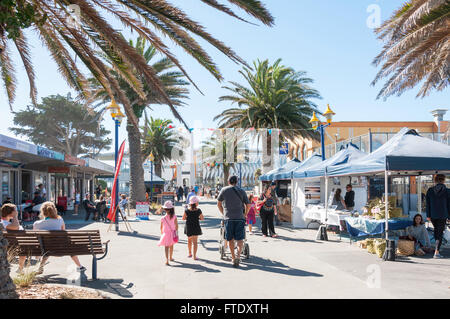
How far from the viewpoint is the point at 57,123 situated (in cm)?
4619

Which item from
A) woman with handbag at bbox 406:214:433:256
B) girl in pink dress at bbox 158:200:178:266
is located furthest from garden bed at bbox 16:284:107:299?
woman with handbag at bbox 406:214:433:256

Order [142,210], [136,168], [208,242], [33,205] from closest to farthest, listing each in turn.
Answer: [208,242] < [33,205] < [142,210] < [136,168]

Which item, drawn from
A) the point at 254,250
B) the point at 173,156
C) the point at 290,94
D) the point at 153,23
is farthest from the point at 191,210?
the point at 173,156

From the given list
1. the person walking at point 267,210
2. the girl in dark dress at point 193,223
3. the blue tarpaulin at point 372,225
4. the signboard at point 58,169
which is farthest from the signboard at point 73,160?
the blue tarpaulin at point 372,225

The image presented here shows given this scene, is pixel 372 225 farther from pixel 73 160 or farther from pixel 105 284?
pixel 73 160

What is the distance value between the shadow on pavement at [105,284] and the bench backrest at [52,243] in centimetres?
44

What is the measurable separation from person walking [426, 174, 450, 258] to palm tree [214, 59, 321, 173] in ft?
51.2

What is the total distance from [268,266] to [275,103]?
18331mm

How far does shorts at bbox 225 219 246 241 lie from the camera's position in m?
7.70

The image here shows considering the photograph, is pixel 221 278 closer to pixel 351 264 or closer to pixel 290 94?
pixel 351 264

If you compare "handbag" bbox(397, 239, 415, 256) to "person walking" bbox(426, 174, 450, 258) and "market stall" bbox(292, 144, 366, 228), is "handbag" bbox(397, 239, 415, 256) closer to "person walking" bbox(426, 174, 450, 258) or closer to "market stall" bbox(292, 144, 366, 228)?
"person walking" bbox(426, 174, 450, 258)

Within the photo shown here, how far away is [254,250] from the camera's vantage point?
966 centimetres

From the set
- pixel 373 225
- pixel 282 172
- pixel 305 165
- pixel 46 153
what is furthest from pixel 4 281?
pixel 46 153
